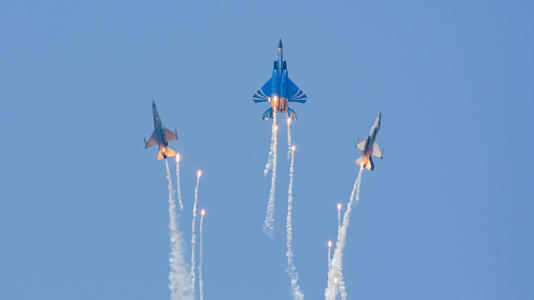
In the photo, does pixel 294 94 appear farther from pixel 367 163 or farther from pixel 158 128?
pixel 158 128

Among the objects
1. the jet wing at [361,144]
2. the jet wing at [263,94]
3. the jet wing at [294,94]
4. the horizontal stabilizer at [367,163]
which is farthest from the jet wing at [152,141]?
the horizontal stabilizer at [367,163]

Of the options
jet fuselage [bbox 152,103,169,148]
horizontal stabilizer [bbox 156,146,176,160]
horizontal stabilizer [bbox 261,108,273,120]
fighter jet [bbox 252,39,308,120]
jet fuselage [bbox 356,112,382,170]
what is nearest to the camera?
jet fuselage [bbox 152,103,169,148]

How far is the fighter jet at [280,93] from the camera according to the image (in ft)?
331

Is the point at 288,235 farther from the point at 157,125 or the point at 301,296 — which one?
the point at 157,125

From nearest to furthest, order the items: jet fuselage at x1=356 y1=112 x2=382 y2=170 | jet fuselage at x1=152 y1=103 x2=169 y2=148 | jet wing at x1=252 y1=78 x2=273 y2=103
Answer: jet fuselage at x1=152 y1=103 x2=169 y2=148
jet fuselage at x1=356 y1=112 x2=382 y2=170
jet wing at x1=252 y1=78 x2=273 y2=103

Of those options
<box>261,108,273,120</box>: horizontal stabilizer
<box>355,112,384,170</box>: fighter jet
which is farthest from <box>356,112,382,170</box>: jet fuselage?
<box>261,108,273,120</box>: horizontal stabilizer

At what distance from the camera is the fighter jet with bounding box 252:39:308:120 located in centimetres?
10094

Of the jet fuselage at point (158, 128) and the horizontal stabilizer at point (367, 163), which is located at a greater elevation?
the jet fuselage at point (158, 128)

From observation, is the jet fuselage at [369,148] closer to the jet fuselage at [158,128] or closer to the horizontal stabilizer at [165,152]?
the horizontal stabilizer at [165,152]

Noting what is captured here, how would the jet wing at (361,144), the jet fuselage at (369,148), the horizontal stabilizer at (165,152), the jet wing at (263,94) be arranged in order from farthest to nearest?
the jet wing at (263,94) → the horizontal stabilizer at (165,152) → the jet wing at (361,144) → the jet fuselage at (369,148)

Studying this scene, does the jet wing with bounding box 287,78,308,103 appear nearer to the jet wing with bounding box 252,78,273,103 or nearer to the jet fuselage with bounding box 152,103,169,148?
the jet wing with bounding box 252,78,273,103

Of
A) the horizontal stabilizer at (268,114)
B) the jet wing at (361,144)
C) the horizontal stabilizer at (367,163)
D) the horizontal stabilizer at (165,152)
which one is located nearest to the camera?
the jet wing at (361,144)

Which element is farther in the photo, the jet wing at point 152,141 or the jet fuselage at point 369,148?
the jet wing at point 152,141

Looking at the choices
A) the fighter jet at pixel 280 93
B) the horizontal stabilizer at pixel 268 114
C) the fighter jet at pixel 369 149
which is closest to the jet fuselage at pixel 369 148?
the fighter jet at pixel 369 149
